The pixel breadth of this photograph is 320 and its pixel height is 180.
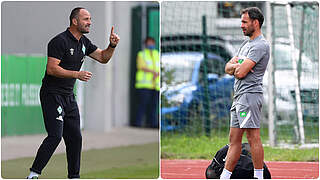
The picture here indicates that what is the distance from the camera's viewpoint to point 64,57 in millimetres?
6551

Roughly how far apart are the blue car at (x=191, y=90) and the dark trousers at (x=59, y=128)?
484 centimetres

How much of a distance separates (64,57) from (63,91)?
1.10 ft

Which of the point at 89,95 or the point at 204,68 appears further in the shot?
the point at 89,95

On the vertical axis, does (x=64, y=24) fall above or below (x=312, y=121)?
above

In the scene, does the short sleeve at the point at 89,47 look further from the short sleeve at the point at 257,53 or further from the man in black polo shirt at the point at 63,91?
the short sleeve at the point at 257,53

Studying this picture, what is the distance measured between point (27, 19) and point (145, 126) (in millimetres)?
3594

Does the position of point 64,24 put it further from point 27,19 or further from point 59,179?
point 59,179

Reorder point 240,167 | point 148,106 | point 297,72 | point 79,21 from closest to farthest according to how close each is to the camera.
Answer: point 79,21 < point 240,167 < point 297,72 < point 148,106

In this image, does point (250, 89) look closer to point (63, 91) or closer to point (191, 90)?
point (63, 91)

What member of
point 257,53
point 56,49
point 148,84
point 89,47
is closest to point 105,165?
point 89,47

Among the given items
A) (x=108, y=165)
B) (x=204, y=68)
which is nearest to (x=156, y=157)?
(x=108, y=165)

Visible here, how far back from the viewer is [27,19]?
1297 cm

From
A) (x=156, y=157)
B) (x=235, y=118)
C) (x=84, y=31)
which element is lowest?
(x=156, y=157)

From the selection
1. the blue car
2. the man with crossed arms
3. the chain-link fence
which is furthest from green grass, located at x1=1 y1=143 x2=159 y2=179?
the chain-link fence
